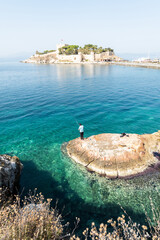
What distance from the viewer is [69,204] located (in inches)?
447

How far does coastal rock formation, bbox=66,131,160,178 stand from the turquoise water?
93 centimetres

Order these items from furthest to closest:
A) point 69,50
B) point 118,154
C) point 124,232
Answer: point 69,50 < point 118,154 < point 124,232

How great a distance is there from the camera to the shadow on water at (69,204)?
33.8 feet

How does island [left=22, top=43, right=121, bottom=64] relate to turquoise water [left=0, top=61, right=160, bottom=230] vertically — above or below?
above

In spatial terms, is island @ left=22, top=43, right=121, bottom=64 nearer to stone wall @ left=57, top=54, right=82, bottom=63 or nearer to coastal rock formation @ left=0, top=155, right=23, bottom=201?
stone wall @ left=57, top=54, right=82, bottom=63

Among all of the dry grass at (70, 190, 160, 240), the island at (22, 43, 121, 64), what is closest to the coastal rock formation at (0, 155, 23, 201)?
the dry grass at (70, 190, 160, 240)

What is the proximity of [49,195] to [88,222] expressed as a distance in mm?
4086

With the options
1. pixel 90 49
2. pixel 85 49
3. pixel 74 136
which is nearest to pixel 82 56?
pixel 85 49

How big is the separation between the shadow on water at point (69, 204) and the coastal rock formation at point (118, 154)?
344cm

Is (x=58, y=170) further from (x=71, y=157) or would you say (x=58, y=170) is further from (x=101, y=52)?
(x=101, y=52)

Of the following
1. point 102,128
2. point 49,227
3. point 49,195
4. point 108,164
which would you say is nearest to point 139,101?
point 102,128

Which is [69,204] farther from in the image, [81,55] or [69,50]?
[69,50]

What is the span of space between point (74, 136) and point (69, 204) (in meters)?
10.7

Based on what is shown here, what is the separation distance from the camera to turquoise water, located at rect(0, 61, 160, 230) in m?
11.4
